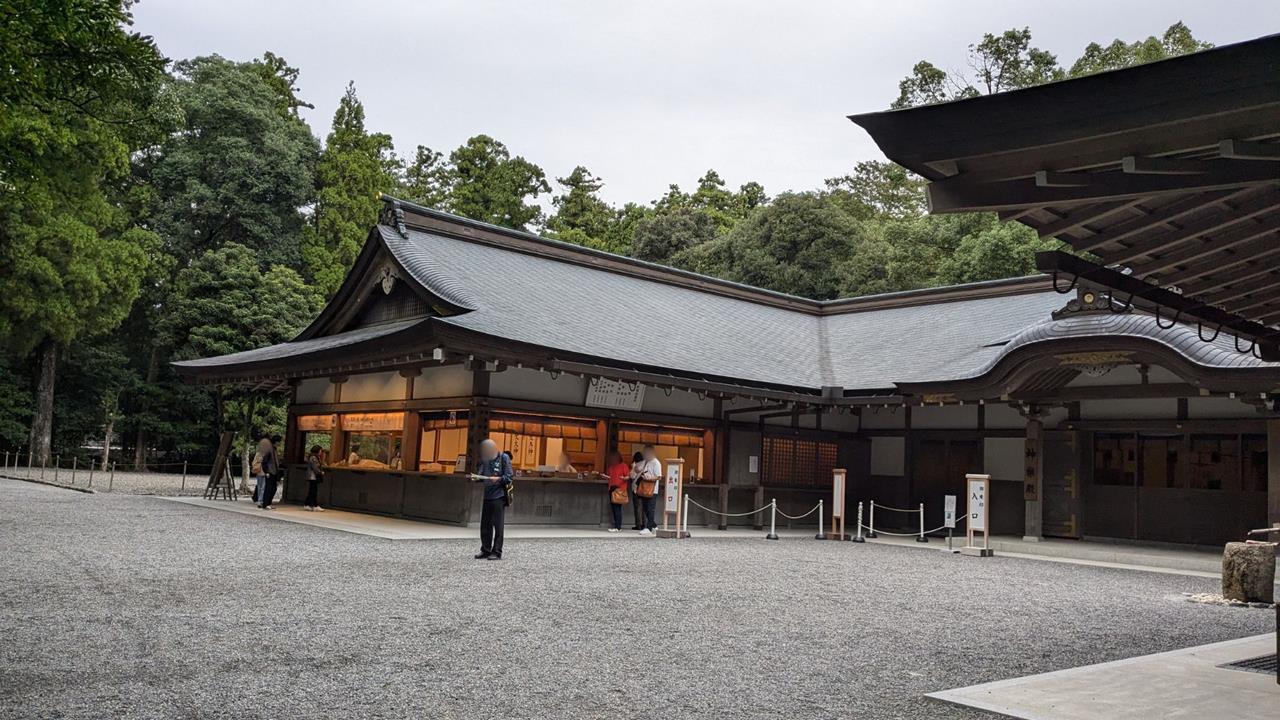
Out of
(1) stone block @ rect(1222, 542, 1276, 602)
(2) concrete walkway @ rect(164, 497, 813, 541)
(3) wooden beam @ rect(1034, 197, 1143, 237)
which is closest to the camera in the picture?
(3) wooden beam @ rect(1034, 197, 1143, 237)

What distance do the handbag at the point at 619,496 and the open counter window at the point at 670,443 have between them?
104cm

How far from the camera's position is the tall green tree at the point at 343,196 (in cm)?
3706

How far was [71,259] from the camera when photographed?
1145 inches

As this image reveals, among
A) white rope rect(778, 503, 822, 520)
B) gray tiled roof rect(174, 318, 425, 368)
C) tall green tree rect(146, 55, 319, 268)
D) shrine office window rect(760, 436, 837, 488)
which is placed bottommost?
white rope rect(778, 503, 822, 520)

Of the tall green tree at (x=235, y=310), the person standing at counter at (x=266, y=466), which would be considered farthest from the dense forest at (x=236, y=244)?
the person standing at counter at (x=266, y=466)

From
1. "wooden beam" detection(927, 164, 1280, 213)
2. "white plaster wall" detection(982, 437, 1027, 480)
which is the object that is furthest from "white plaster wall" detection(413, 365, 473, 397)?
"wooden beam" detection(927, 164, 1280, 213)

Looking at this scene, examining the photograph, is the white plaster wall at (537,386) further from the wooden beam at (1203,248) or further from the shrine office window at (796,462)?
the wooden beam at (1203,248)

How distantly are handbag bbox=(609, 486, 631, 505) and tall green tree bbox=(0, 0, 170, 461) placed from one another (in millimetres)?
9040

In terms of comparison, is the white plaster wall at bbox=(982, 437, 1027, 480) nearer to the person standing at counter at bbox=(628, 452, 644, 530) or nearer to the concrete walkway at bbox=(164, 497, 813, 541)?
the concrete walkway at bbox=(164, 497, 813, 541)

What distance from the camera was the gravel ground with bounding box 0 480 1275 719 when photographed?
4.73 metres

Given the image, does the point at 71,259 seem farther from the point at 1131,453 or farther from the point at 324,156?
the point at 1131,453

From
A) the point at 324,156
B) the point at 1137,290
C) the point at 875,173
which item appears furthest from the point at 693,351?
the point at 875,173

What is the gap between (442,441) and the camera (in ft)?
54.8

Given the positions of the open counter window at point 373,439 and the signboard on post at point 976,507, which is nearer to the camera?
the signboard on post at point 976,507
